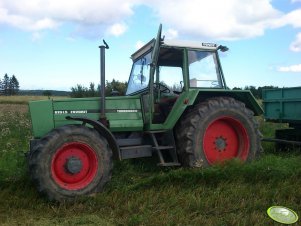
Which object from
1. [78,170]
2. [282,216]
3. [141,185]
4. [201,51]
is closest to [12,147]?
[78,170]

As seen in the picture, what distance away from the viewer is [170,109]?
7.43 metres

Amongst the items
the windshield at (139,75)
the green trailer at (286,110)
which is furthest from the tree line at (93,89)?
the green trailer at (286,110)

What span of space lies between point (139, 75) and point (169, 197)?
8.87 ft

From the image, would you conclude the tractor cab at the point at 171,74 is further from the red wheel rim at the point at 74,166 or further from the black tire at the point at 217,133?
the red wheel rim at the point at 74,166

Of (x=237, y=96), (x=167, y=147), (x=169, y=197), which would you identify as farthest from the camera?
(x=237, y=96)

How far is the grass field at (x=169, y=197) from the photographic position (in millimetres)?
5230

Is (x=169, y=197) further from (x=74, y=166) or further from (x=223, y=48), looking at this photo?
(x=223, y=48)

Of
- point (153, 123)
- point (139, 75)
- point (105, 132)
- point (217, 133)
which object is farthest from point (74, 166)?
point (217, 133)

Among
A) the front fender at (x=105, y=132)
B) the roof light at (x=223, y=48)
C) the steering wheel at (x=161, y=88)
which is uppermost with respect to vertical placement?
the roof light at (x=223, y=48)

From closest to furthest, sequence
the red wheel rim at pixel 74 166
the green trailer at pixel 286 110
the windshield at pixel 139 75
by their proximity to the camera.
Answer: the red wheel rim at pixel 74 166 < the windshield at pixel 139 75 < the green trailer at pixel 286 110

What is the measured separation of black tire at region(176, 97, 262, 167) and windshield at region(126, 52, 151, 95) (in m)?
1.01

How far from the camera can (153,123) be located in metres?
7.28

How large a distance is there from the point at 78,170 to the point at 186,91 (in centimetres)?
226

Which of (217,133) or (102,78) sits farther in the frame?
(217,133)
